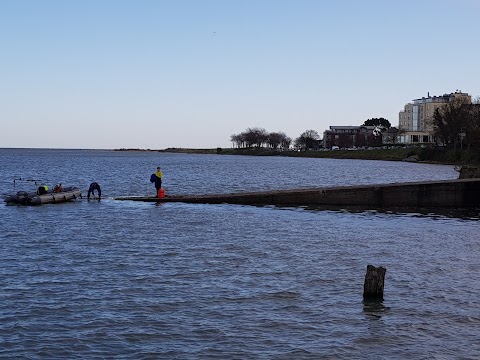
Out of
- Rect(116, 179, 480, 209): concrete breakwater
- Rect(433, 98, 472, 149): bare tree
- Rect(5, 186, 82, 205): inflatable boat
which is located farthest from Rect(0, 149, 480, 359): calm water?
Rect(433, 98, 472, 149): bare tree

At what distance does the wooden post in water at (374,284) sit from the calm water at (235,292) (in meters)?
0.29

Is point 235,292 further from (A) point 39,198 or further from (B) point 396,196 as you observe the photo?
(A) point 39,198

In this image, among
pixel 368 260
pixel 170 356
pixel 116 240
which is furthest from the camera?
pixel 116 240

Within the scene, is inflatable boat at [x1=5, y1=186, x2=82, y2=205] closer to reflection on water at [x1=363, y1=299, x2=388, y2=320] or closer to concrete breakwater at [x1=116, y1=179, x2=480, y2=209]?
concrete breakwater at [x1=116, y1=179, x2=480, y2=209]

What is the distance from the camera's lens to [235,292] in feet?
61.0

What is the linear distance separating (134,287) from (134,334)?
4.55 metres

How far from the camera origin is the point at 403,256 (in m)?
24.8

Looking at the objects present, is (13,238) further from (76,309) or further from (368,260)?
(368,260)

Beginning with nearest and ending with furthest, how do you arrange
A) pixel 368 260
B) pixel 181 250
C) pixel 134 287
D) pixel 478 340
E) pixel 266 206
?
pixel 478 340 < pixel 134 287 < pixel 368 260 < pixel 181 250 < pixel 266 206

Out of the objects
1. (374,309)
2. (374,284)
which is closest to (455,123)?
(374,284)

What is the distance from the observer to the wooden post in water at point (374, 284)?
17812 mm

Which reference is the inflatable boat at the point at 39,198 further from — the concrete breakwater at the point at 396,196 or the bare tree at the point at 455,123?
the bare tree at the point at 455,123

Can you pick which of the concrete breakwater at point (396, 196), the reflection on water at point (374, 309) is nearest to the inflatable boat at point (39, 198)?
the concrete breakwater at point (396, 196)

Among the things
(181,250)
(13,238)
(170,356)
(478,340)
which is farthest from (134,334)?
(13,238)
